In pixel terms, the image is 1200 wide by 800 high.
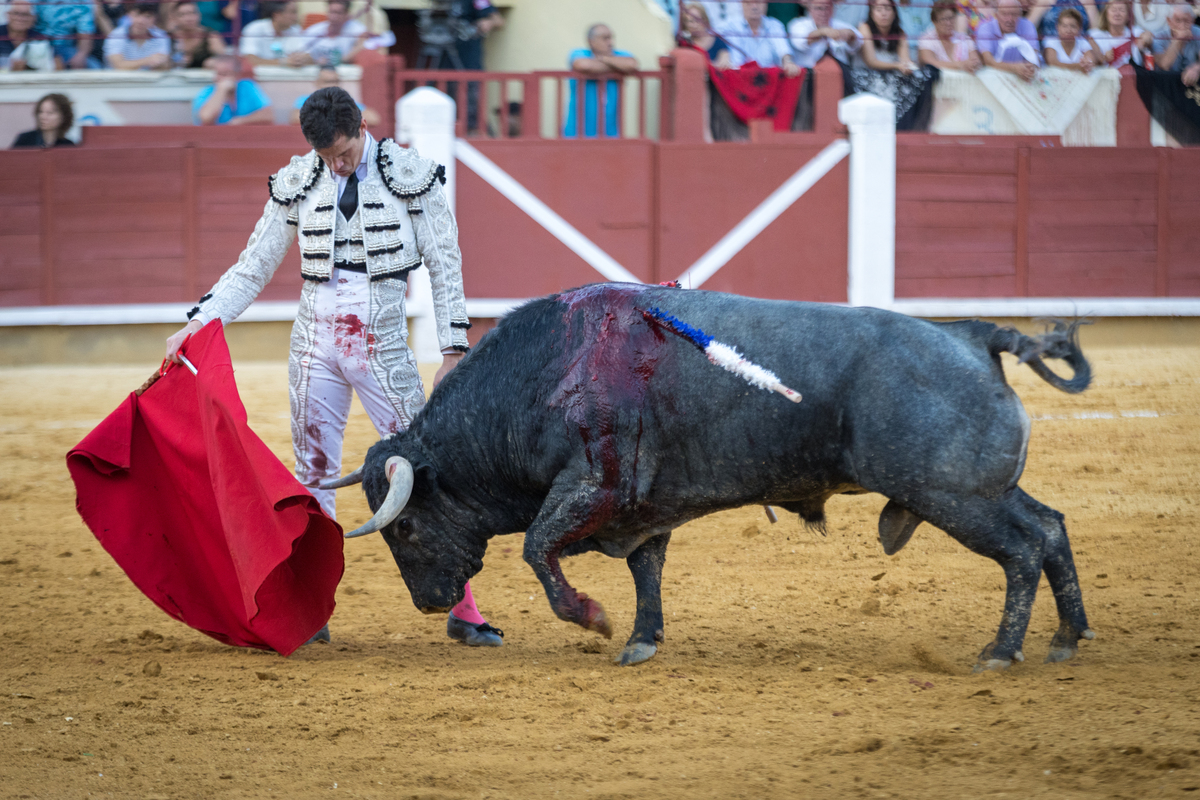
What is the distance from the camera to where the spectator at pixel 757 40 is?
8609mm

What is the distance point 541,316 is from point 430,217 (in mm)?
418

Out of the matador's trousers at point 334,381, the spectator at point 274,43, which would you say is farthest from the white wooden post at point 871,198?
the matador's trousers at point 334,381

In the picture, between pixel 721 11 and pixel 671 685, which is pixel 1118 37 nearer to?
pixel 721 11

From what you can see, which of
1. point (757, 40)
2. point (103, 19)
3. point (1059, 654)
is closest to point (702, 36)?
point (757, 40)

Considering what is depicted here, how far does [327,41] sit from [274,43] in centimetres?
34

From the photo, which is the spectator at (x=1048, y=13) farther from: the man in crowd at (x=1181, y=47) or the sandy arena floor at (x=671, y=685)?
the sandy arena floor at (x=671, y=685)

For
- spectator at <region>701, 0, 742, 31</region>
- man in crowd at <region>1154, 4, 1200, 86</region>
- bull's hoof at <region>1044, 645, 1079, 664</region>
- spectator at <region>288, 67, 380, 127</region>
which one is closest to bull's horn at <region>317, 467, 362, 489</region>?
bull's hoof at <region>1044, 645, 1079, 664</region>

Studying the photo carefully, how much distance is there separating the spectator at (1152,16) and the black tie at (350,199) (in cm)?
795

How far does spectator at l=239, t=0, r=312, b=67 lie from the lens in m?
8.31

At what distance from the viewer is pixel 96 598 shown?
4.02m

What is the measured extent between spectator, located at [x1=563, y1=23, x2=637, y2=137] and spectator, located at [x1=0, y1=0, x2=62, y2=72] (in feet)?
11.0

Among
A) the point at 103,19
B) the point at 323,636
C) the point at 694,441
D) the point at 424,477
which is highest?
the point at 103,19

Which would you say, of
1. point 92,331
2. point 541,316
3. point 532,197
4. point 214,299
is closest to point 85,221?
point 92,331

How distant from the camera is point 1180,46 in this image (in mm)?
9484
